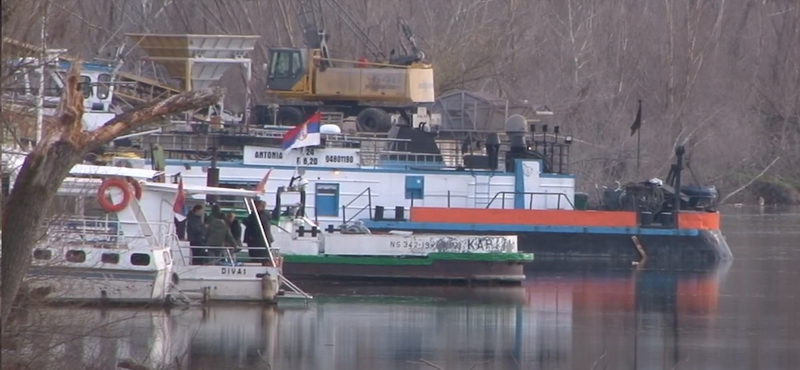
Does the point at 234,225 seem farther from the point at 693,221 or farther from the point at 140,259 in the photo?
the point at 693,221

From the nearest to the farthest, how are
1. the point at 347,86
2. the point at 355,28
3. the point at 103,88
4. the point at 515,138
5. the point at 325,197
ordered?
the point at 103,88, the point at 325,197, the point at 515,138, the point at 347,86, the point at 355,28

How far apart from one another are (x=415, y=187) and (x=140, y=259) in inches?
509

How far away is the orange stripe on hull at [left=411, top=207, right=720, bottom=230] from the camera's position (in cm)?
3222

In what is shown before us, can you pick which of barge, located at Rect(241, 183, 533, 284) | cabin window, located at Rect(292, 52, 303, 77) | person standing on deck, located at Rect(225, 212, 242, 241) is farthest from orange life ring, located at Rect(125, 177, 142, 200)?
cabin window, located at Rect(292, 52, 303, 77)

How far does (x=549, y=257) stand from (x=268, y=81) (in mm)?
8313

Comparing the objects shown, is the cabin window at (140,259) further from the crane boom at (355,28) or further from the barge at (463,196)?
the crane boom at (355,28)

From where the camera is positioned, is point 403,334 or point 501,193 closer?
point 403,334

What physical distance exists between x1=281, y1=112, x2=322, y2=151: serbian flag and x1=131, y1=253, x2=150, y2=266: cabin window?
1064 cm

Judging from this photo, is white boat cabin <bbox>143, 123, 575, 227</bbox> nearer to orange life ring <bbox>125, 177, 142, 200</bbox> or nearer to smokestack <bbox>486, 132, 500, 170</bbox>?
smokestack <bbox>486, 132, 500, 170</bbox>

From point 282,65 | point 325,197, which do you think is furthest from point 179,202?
point 282,65

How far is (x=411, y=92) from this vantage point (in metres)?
34.9

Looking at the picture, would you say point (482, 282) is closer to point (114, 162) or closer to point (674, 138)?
point (114, 162)

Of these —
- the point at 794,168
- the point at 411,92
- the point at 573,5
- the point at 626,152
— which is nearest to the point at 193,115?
the point at 411,92

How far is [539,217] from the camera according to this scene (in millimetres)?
32562
